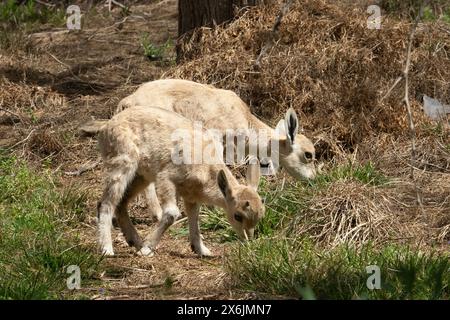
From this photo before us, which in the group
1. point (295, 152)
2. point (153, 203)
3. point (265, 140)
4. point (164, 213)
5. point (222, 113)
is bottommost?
point (153, 203)

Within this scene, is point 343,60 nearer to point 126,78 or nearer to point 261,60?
point 261,60

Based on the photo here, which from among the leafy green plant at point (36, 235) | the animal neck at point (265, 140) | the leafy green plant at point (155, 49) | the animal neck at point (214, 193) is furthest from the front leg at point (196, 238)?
the leafy green plant at point (155, 49)

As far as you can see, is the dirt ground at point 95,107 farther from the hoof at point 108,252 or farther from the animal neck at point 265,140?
the animal neck at point 265,140

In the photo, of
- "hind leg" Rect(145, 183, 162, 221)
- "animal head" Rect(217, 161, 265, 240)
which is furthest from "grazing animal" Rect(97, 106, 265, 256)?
"hind leg" Rect(145, 183, 162, 221)

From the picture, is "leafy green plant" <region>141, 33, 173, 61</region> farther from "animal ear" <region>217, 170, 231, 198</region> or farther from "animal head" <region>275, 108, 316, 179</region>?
"animal ear" <region>217, 170, 231, 198</region>

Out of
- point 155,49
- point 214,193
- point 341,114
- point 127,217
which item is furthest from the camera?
point 155,49

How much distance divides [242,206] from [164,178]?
0.79 metres

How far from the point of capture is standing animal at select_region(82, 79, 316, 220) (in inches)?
424

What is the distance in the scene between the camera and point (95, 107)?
12.9 meters

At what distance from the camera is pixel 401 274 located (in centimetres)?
698

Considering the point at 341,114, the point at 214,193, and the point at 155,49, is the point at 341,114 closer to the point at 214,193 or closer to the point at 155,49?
the point at 214,193

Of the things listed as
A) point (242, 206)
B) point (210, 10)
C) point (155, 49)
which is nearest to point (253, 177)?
point (242, 206)
